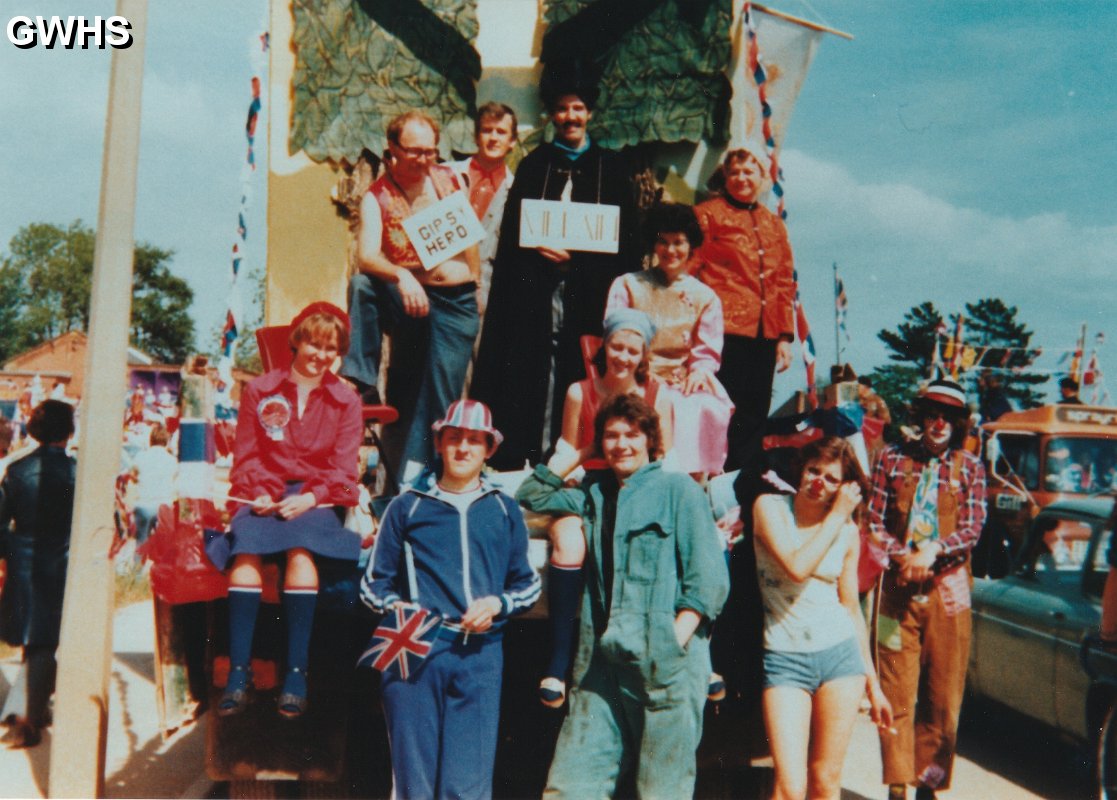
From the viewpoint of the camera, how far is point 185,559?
3910 mm

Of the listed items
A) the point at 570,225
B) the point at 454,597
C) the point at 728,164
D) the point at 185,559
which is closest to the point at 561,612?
the point at 454,597

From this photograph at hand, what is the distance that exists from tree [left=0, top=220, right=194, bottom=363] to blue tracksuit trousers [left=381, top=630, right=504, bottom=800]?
184 ft

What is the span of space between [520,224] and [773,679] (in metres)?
2.68

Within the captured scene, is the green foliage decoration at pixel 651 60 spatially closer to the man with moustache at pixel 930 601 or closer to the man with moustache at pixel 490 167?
the man with moustache at pixel 490 167

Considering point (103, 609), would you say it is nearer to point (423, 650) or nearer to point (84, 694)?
point (84, 694)

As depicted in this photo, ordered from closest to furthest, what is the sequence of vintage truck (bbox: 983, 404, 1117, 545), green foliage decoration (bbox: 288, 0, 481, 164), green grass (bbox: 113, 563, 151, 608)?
green foliage decoration (bbox: 288, 0, 481, 164), green grass (bbox: 113, 563, 151, 608), vintage truck (bbox: 983, 404, 1117, 545)

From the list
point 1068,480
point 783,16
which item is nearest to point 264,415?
point 783,16

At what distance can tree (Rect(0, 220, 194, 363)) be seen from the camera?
56.5 meters

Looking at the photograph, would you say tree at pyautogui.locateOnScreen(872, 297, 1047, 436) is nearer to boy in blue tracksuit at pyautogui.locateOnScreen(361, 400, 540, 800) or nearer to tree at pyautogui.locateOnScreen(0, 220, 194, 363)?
boy in blue tracksuit at pyautogui.locateOnScreen(361, 400, 540, 800)

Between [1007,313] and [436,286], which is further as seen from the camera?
[1007,313]

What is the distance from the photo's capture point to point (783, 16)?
21.9 feet

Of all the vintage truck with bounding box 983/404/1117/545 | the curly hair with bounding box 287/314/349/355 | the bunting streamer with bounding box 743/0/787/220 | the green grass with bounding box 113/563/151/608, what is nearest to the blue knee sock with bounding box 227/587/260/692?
the curly hair with bounding box 287/314/349/355

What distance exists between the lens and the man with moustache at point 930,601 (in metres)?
4.75

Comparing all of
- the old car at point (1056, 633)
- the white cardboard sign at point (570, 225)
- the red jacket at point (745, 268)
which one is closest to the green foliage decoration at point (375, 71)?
the white cardboard sign at point (570, 225)
